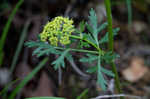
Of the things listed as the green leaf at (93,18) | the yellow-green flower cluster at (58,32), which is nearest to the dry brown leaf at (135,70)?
the green leaf at (93,18)

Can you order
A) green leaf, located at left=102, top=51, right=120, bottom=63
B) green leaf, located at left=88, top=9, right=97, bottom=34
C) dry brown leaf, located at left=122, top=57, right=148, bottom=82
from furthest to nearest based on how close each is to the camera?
dry brown leaf, located at left=122, top=57, right=148, bottom=82, green leaf, located at left=88, top=9, right=97, bottom=34, green leaf, located at left=102, top=51, right=120, bottom=63

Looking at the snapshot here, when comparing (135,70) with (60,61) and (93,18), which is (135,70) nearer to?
(93,18)

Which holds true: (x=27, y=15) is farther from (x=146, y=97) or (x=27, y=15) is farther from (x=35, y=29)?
(x=146, y=97)

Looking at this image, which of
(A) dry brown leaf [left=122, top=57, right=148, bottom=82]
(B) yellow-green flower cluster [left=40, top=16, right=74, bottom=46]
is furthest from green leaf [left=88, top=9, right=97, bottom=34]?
(A) dry brown leaf [left=122, top=57, right=148, bottom=82]

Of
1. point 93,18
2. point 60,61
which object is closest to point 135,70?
point 93,18

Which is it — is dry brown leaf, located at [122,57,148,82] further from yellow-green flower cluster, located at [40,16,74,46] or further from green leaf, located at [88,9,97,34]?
yellow-green flower cluster, located at [40,16,74,46]

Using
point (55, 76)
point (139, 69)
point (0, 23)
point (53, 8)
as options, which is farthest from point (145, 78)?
point (0, 23)

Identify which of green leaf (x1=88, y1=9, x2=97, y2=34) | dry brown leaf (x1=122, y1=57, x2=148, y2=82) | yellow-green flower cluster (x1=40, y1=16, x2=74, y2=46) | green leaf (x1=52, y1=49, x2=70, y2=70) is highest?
green leaf (x1=88, y1=9, x2=97, y2=34)

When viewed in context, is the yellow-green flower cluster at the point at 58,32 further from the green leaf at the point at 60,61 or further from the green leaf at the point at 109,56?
the green leaf at the point at 109,56
